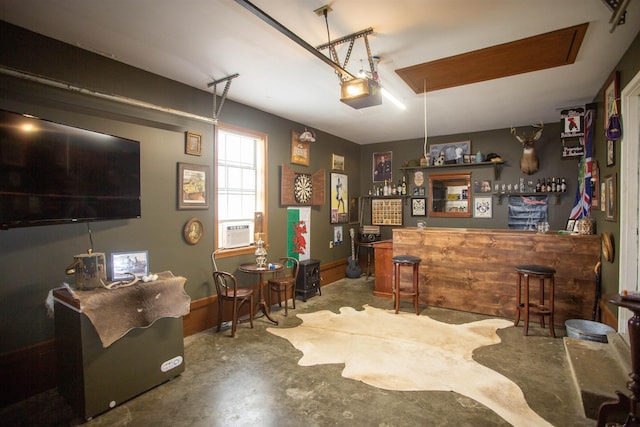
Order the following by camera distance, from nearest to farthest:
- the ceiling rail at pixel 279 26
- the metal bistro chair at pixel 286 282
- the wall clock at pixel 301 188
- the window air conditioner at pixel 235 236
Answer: the ceiling rail at pixel 279 26 → the window air conditioner at pixel 235 236 → the metal bistro chair at pixel 286 282 → the wall clock at pixel 301 188

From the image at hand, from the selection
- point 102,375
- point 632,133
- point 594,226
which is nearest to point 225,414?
point 102,375

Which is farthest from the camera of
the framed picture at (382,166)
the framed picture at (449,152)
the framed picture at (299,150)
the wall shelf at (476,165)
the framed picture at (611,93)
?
the framed picture at (382,166)

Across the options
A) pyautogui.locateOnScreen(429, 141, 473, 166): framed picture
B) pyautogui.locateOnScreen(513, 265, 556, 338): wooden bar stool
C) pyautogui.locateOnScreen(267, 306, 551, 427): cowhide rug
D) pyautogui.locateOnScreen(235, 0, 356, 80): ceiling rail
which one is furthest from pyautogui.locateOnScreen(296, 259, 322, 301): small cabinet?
pyautogui.locateOnScreen(429, 141, 473, 166): framed picture

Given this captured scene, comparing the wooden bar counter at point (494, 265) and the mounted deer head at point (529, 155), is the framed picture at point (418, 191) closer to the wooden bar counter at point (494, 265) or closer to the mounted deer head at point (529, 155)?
the mounted deer head at point (529, 155)

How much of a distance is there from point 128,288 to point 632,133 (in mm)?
4711

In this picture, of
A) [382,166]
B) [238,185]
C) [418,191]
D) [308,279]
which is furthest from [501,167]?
[238,185]

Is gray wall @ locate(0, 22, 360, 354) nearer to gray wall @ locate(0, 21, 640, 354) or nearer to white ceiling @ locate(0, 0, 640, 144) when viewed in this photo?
gray wall @ locate(0, 21, 640, 354)

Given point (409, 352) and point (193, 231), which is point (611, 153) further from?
point (193, 231)

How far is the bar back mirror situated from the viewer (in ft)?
21.7

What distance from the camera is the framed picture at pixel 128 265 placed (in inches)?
113

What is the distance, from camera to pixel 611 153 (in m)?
3.45

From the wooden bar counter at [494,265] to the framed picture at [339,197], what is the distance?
1.79 metres

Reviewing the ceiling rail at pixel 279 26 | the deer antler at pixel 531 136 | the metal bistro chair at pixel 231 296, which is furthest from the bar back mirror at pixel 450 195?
the metal bistro chair at pixel 231 296

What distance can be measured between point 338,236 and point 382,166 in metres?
2.07
